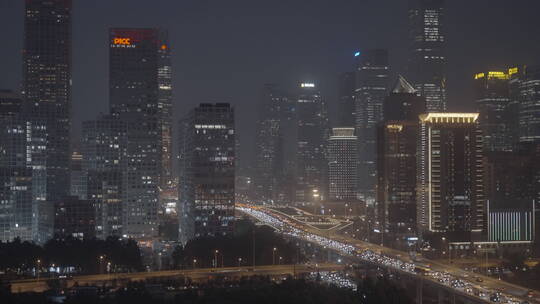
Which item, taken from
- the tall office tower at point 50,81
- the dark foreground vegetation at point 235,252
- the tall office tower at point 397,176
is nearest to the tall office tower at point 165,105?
the tall office tower at point 50,81

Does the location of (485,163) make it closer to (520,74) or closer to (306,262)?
(520,74)

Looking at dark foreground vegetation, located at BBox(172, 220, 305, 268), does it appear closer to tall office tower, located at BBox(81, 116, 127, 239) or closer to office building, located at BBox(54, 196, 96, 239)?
office building, located at BBox(54, 196, 96, 239)

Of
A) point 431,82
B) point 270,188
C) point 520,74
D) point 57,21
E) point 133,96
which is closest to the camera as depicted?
point 133,96

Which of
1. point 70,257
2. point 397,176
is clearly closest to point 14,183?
point 70,257

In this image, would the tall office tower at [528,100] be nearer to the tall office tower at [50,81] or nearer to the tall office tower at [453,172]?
the tall office tower at [453,172]

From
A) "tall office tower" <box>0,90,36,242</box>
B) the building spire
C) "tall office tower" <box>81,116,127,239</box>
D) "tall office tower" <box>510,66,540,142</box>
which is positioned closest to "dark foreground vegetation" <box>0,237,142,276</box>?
"tall office tower" <box>81,116,127,239</box>

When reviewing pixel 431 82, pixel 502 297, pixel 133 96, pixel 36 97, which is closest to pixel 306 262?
pixel 502 297
